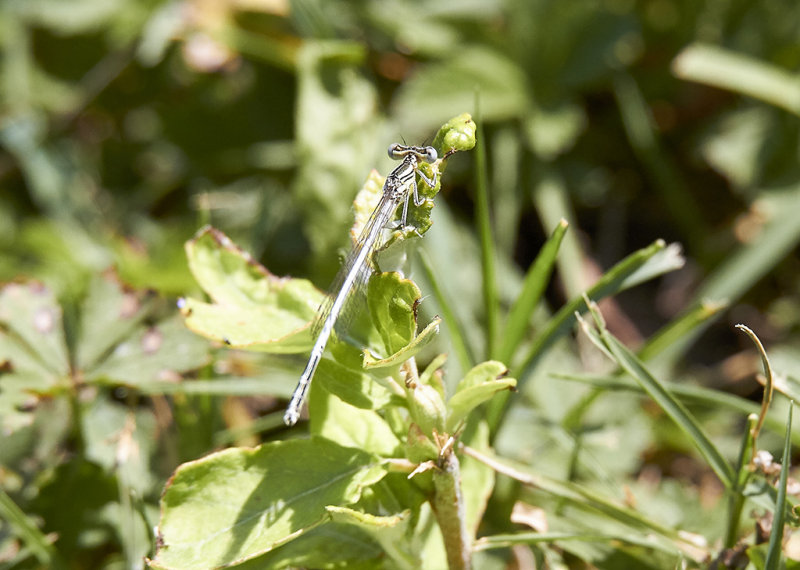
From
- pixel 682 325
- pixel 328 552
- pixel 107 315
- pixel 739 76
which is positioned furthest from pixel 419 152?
pixel 739 76

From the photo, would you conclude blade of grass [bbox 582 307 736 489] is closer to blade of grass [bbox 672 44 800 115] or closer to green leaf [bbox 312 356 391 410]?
green leaf [bbox 312 356 391 410]

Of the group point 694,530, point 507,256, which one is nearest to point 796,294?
point 507,256

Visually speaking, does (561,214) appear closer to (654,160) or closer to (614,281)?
(654,160)

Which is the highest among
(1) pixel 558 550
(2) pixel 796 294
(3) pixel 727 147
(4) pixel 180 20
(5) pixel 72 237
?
(4) pixel 180 20

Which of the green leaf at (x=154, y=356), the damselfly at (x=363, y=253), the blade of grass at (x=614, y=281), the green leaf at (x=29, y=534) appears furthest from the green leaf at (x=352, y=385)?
the green leaf at (x=29, y=534)

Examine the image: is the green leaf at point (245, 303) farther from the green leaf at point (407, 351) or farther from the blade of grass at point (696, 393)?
the blade of grass at point (696, 393)

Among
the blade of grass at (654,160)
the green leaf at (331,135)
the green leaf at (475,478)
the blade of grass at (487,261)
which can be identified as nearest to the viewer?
the green leaf at (475,478)

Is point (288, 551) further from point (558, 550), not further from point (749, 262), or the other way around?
point (749, 262)
